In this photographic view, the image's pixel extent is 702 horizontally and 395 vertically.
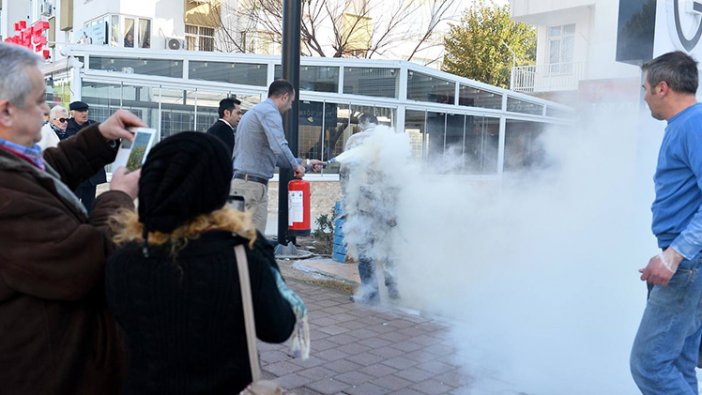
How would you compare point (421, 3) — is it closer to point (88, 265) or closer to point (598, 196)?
point (598, 196)

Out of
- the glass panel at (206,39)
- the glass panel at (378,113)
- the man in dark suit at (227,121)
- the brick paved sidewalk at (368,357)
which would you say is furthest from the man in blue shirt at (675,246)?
the glass panel at (206,39)

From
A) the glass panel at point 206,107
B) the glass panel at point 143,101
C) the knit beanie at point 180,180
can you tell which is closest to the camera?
the knit beanie at point 180,180

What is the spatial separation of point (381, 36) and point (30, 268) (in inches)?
874

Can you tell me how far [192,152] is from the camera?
159 centimetres

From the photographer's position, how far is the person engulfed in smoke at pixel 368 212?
5.76m

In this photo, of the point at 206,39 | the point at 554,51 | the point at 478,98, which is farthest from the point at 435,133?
the point at 206,39

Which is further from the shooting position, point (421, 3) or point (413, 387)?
point (421, 3)

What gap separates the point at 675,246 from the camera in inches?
106

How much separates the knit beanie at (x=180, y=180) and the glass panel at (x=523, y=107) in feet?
50.3

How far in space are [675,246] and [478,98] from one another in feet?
42.9

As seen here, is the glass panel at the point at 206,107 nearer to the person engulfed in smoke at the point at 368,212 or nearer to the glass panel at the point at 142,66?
the glass panel at the point at 142,66

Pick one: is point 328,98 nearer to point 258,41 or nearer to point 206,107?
point 206,107

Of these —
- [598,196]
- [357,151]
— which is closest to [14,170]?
[357,151]

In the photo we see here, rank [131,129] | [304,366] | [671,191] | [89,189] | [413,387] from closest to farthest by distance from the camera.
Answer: [131,129]
[671,191]
[413,387]
[304,366]
[89,189]
